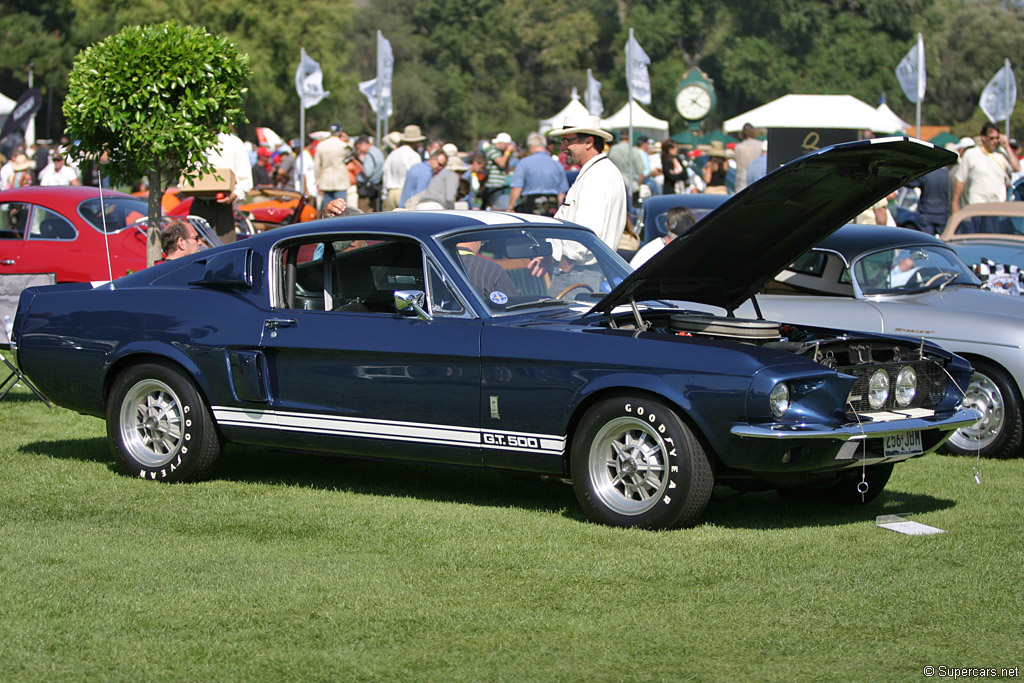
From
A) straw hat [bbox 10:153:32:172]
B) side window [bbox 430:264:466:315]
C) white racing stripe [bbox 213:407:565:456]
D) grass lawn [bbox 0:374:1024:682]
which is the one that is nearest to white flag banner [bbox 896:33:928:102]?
grass lawn [bbox 0:374:1024:682]

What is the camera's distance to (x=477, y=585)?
5512 mm

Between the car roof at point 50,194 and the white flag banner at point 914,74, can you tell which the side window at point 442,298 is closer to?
the car roof at point 50,194

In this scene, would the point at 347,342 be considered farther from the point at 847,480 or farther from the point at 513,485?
the point at 847,480

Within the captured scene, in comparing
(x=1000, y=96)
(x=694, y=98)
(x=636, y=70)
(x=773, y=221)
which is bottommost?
(x=773, y=221)

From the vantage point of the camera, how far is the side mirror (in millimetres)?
6863

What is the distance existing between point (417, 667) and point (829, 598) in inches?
69.8

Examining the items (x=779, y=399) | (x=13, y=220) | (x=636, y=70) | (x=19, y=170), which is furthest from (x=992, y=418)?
(x=19, y=170)

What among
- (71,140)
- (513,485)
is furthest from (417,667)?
(71,140)

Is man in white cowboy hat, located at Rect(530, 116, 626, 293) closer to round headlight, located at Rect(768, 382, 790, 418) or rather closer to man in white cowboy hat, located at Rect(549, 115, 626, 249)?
man in white cowboy hat, located at Rect(549, 115, 626, 249)

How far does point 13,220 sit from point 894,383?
1180 centimetres

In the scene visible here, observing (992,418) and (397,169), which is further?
(397,169)

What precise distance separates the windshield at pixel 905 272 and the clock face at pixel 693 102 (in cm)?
3869

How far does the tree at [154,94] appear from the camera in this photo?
11750mm

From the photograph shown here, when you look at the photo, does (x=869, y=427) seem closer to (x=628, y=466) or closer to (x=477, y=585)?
(x=628, y=466)
